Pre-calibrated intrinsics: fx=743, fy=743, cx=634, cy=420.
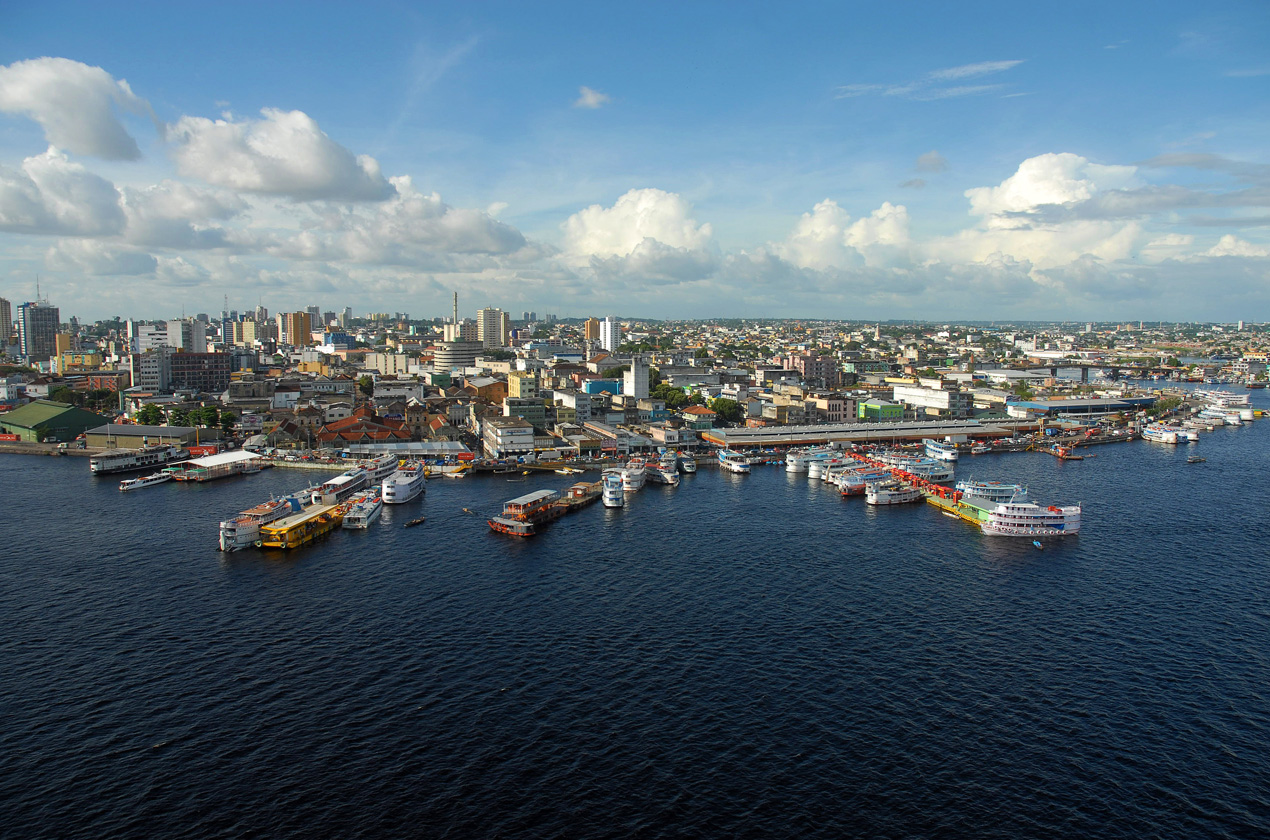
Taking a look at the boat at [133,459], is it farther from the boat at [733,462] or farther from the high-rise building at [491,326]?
the high-rise building at [491,326]

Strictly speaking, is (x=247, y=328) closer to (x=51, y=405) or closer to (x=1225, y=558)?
(x=51, y=405)

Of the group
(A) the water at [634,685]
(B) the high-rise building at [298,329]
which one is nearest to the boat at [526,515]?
(A) the water at [634,685]

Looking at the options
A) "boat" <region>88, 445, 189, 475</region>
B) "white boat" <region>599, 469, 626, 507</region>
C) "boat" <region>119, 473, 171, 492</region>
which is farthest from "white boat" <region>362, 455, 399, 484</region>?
"boat" <region>88, 445, 189, 475</region>

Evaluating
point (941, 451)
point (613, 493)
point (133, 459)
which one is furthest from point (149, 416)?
point (941, 451)

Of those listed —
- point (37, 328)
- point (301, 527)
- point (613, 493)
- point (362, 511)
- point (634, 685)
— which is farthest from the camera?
point (37, 328)

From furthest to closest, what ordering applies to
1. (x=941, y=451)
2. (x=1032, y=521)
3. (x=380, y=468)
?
1. (x=941, y=451)
2. (x=380, y=468)
3. (x=1032, y=521)

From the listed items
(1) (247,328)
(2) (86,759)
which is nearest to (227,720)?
(2) (86,759)

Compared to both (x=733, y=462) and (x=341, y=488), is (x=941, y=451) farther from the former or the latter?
(x=341, y=488)
